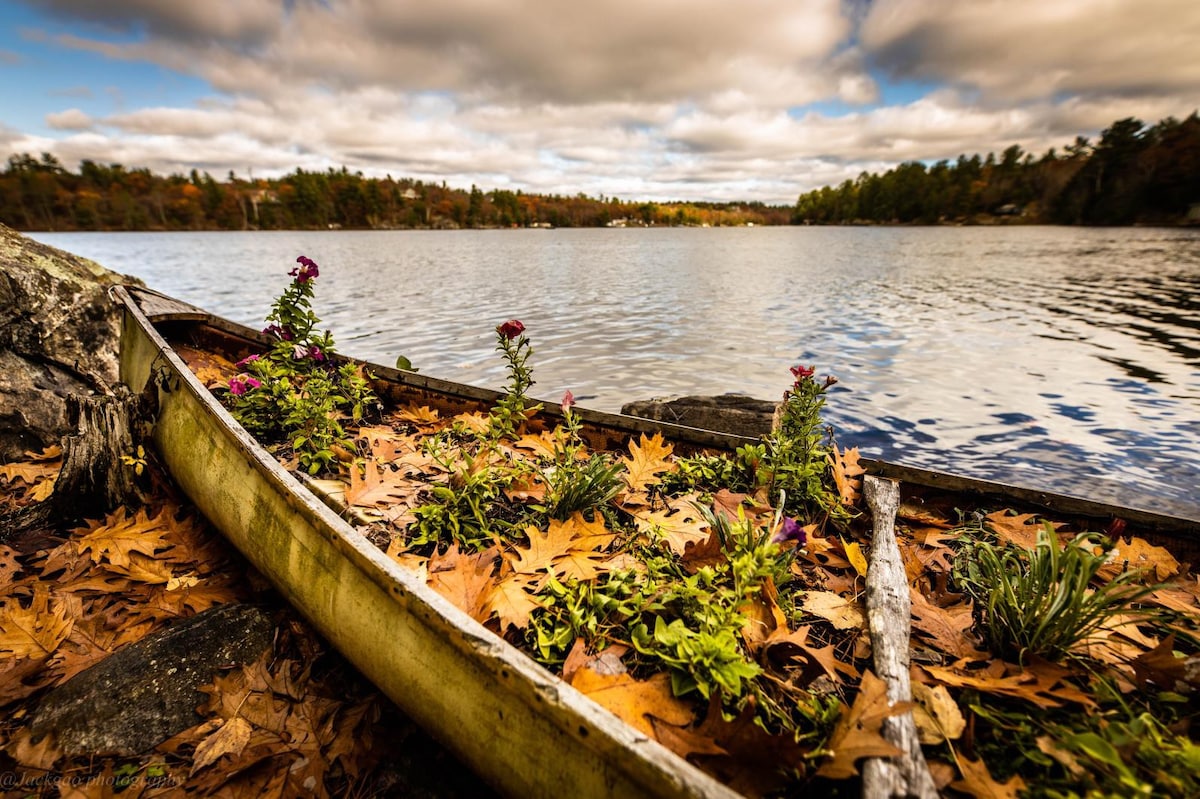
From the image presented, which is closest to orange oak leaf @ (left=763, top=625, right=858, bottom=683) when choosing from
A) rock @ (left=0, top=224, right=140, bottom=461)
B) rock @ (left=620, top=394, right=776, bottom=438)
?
Result: rock @ (left=620, top=394, right=776, bottom=438)

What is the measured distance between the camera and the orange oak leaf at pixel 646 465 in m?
3.32

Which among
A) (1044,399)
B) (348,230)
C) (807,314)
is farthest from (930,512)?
(348,230)

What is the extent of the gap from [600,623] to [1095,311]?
20386 mm

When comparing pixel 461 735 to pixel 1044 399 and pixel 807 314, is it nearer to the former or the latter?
pixel 1044 399

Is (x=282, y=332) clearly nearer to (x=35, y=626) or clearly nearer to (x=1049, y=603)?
(x=35, y=626)

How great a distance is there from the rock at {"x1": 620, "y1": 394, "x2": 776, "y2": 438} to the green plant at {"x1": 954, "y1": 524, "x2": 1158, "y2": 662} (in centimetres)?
309

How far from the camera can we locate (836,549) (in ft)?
9.29

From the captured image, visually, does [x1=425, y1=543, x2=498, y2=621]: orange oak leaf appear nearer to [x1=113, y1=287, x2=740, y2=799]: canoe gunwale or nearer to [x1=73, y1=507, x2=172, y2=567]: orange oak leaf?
[x1=113, y1=287, x2=740, y2=799]: canoe gunwale

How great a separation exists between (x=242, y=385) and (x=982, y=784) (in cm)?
495

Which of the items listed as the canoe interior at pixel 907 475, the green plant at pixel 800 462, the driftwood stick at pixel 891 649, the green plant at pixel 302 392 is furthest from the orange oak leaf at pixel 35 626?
the green plant at pixel 800 462

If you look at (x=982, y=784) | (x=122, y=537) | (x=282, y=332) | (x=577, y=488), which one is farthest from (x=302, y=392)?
(x=982, y=784)

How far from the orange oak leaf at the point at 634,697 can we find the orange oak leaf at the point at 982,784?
0.82m

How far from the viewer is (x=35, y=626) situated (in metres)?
2.79

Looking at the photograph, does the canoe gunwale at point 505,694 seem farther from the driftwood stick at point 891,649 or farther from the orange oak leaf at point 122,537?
the orange oak leaf at point 122,537
